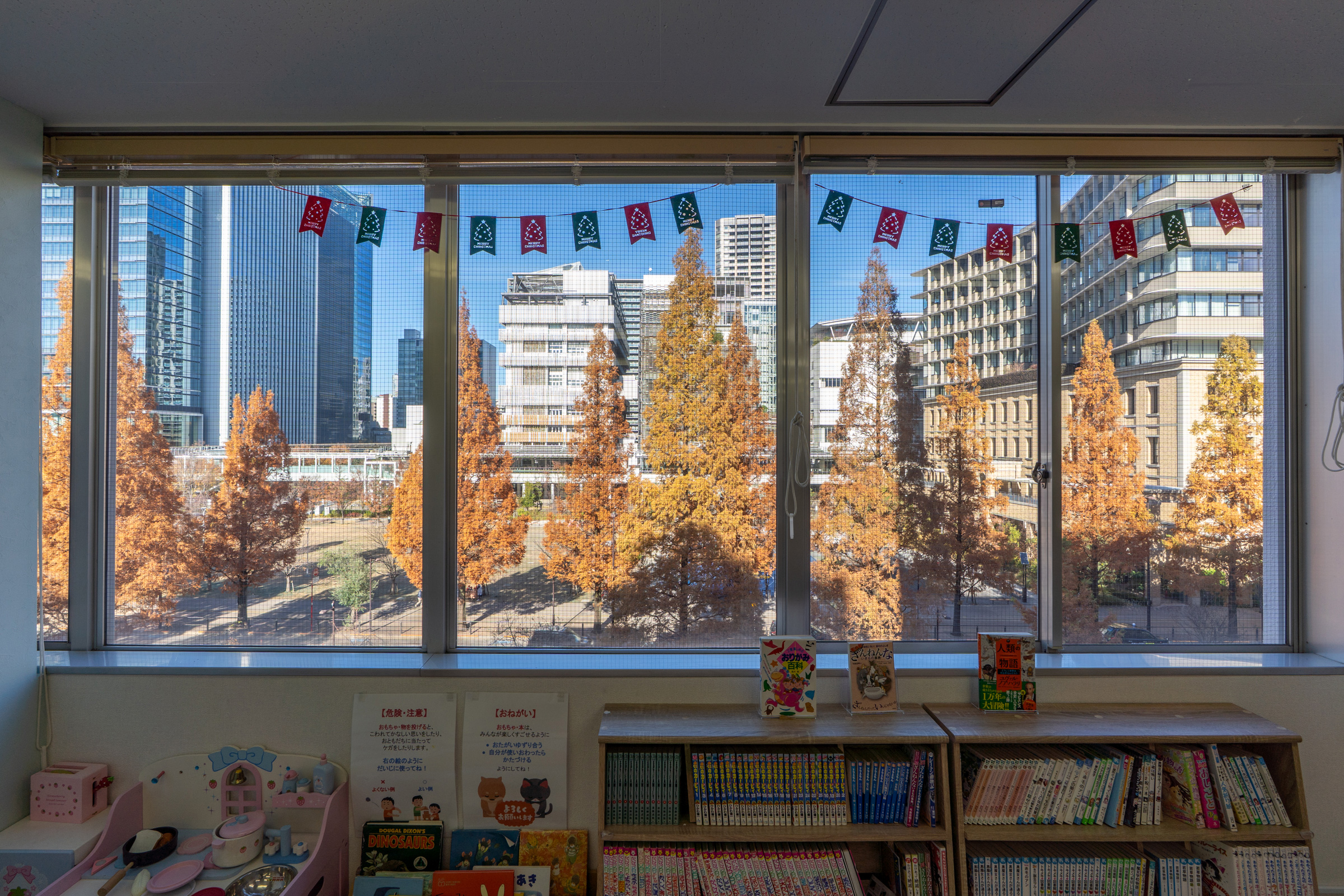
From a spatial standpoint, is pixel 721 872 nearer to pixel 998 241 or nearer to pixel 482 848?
pixel 482 848

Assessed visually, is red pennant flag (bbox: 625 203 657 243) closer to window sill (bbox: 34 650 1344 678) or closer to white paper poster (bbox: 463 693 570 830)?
window sill (bbox: 34 650 1344 678)

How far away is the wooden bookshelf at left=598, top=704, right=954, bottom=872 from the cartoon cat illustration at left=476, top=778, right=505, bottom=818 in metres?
0.40

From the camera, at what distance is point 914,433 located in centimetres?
226

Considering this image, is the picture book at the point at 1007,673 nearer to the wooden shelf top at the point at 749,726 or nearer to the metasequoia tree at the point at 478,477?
the wooden shelf top at the point at 749,726

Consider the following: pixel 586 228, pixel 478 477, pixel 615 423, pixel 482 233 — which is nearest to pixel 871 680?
pixel 615 423

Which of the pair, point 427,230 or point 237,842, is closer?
point 237,842

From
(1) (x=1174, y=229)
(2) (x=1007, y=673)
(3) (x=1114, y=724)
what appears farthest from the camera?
(1) (x=1174, y=229)

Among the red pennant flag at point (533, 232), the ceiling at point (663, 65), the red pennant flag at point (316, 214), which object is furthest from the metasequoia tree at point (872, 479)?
the red pennant flag at point (316, 214)

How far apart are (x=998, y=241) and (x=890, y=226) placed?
1.18ft

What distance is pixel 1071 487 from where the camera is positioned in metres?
2.28

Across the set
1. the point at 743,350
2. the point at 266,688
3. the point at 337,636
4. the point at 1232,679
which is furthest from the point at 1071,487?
the point at 266,688

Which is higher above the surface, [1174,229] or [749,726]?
[1174,229]

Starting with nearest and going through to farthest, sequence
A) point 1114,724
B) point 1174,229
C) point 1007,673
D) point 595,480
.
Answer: point 1114,724
point 1007,673
point 1174,229
point 595,480

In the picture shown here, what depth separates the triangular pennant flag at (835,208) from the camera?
220 centimetres
